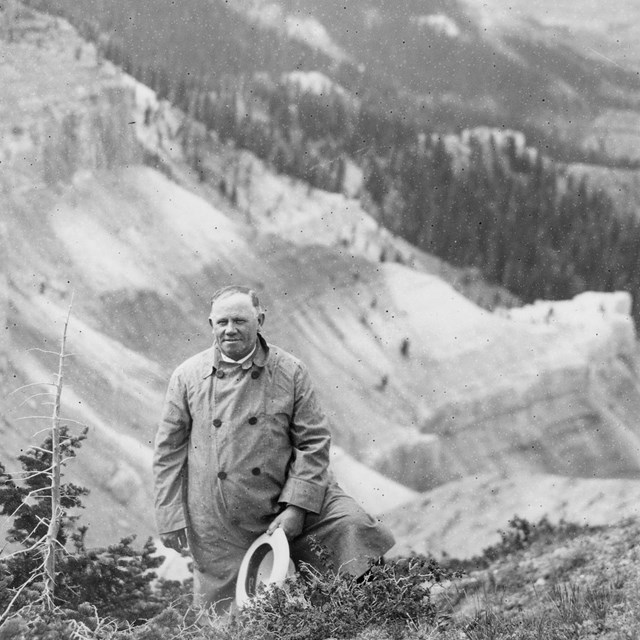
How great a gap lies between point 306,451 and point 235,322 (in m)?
0.71

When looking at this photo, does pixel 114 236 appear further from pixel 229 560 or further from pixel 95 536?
pixel 229 560

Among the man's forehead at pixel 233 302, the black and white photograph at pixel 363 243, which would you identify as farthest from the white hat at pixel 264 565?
the black and white photograph at pixel 363 243

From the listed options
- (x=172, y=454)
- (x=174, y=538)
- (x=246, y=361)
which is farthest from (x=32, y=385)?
(x=246, y=361)

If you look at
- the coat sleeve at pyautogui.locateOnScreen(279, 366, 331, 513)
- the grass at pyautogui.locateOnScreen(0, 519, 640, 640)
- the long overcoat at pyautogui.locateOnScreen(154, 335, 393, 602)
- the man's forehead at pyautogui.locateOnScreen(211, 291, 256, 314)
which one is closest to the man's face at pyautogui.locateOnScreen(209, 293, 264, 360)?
the man's forehead at pyautogui.locateOnScreen(211, 291, 256, 314)

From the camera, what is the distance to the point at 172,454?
20.3 ft

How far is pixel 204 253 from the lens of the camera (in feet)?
27.9

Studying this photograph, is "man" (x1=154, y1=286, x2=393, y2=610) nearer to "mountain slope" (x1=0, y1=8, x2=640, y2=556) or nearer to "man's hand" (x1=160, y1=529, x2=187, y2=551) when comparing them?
"man's hand" (x1=160, y1=529, x2=187, y2=551)

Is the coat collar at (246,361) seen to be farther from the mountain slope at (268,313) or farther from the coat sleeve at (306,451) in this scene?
the mountain slope at (268,313)

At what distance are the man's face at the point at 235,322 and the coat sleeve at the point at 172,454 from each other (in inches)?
13.5

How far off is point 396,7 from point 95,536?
13.6ft

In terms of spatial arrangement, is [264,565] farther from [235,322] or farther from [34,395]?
[34,395]

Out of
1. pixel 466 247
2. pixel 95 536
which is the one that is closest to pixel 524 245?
pixel 466 247

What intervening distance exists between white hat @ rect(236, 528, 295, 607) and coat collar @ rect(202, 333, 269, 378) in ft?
2.60

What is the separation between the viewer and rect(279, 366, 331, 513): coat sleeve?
6.07 meters
